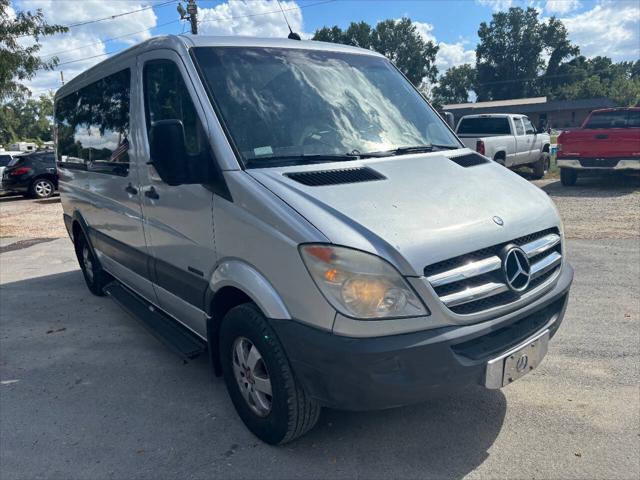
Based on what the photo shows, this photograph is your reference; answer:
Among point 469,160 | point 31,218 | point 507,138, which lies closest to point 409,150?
point 469,160

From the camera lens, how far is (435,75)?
268ft

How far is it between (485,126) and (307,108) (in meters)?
12.9

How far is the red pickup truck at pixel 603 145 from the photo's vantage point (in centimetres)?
1189

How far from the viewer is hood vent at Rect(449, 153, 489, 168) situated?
347 centimetres

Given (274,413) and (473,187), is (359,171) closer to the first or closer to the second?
(473,187)

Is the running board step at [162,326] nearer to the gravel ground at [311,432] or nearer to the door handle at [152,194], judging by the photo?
the gravel ground at [311,432]

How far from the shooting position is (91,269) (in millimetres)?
6059

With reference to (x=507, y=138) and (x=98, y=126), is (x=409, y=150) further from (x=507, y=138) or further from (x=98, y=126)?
(x=507, y=138)

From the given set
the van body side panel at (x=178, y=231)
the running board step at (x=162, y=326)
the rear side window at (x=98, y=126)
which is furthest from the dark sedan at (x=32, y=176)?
the van body side panel at (x=178, y=231)

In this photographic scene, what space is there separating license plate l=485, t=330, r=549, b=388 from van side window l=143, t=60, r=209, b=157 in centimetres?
192

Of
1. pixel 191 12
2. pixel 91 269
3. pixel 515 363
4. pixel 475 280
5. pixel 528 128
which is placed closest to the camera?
pixel 475 280

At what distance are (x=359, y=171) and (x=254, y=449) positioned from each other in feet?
5.56

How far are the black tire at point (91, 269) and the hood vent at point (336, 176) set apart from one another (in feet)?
12.4

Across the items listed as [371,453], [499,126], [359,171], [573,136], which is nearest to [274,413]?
[371,453]
